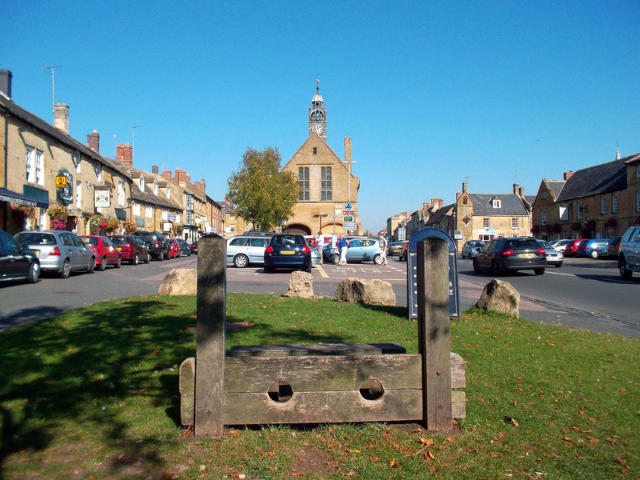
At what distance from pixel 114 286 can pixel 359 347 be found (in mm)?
11840

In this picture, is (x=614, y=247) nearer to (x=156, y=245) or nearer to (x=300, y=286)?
(x=156, y=245)

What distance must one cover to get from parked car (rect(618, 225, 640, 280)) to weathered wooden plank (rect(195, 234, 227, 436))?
719 inches

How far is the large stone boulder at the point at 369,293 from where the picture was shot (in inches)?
370

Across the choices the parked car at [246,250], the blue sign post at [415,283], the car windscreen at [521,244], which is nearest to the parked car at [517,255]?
the car windscreen at [521,244]

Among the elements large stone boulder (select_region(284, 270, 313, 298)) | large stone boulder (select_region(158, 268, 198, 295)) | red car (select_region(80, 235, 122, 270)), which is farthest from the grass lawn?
red car (select_region(80, 235, 122, 270))

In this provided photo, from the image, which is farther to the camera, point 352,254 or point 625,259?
point 352,254

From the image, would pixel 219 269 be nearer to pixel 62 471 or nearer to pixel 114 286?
pixel 62 471

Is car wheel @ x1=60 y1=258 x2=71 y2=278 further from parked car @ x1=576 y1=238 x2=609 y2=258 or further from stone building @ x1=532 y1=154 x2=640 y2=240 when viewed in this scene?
stone building @ x1=532 y1=154 x2=640 y2=240

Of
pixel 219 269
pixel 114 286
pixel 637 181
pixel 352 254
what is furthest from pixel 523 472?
pixel 637 181

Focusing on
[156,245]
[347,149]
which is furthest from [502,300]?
[347,149]

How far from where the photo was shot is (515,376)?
16.1 feet

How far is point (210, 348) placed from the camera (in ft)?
11.4

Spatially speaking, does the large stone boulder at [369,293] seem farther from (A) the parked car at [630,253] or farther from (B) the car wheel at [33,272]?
(A) the parked car at [630,253]

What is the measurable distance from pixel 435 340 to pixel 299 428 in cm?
122
